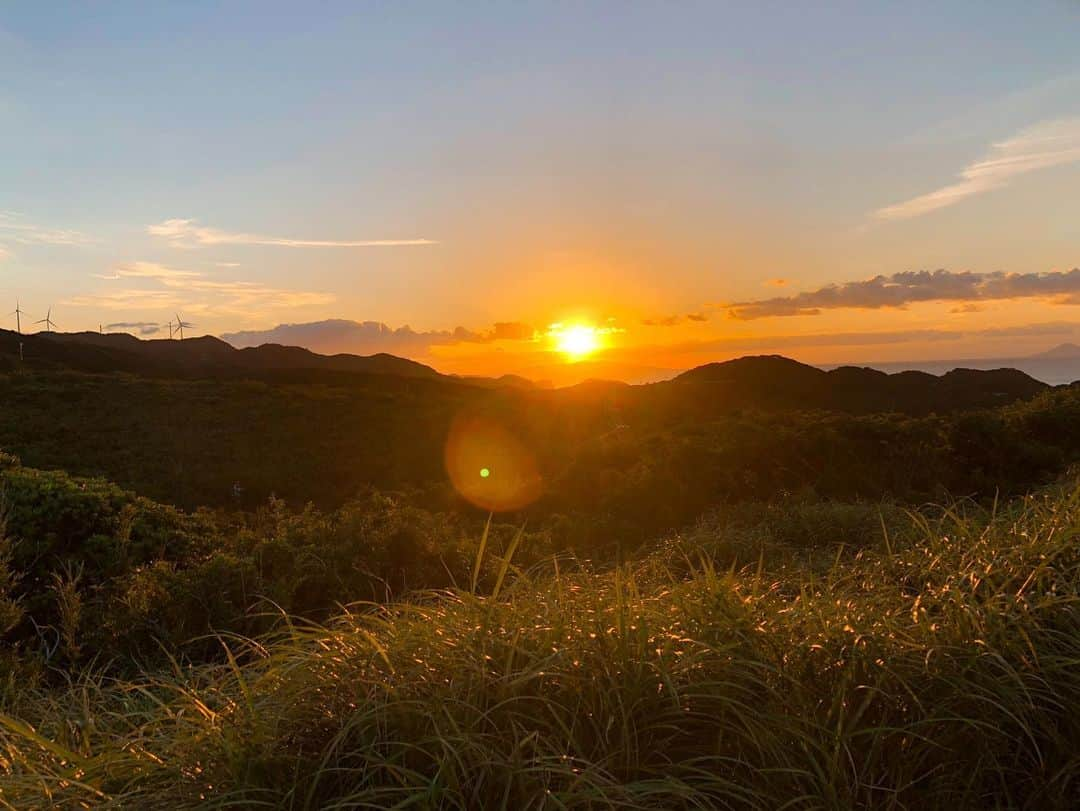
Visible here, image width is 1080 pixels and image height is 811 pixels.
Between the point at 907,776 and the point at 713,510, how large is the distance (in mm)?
9646

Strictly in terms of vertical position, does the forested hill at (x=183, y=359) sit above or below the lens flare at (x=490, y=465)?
above

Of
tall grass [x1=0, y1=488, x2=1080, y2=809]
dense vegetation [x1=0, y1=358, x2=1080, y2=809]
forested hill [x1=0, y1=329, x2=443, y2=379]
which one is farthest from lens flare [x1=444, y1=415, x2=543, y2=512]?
forested hill [x1=0, y1=329, x2=443, y2=379]

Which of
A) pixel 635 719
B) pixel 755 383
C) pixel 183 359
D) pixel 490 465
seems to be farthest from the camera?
pixel 183 359

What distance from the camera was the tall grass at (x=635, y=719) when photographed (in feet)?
8.84

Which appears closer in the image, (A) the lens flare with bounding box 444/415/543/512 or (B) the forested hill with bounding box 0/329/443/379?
(A) the lens flare with bounding box 444/415/543/512

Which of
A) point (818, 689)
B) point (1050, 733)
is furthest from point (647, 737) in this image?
point (1050, 733)

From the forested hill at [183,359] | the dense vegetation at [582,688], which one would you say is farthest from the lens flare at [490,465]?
the forested hill at [183,359]

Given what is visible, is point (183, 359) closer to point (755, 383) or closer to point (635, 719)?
point (755, 383)

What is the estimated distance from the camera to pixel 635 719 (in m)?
2.94

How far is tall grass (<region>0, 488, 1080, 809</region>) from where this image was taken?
2.69m

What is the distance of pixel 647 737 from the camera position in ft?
9.63

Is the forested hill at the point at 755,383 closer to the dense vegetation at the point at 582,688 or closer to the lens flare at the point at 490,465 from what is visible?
the lens flare at the point at 490,465

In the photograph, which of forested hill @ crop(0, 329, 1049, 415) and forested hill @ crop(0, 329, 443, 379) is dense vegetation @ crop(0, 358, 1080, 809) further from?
forested hill @ crop(0, 329, 443, 379)

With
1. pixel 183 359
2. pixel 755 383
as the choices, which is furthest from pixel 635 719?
pixel 183 359
